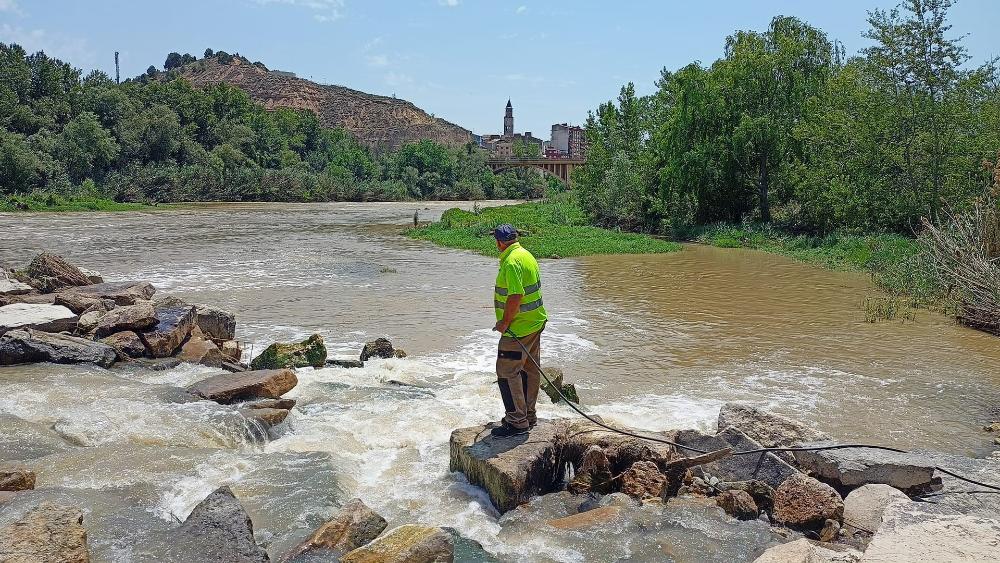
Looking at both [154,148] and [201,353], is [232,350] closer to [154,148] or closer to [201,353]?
[201,353]

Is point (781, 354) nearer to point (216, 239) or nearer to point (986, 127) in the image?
point (986, 127)

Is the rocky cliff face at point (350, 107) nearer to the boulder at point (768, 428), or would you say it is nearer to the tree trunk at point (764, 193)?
the tree trunk at point (764, 193)

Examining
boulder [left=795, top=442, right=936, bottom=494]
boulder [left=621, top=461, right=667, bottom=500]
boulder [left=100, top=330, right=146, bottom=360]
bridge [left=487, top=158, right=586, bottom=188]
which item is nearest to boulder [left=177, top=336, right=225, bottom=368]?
boulder [left=100, top=330, right=146, bottom=360]

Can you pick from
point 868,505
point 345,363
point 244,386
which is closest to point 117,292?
point 345,363

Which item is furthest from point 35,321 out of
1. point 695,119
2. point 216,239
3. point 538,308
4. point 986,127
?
point 695,119

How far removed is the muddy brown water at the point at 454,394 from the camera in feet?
19.7

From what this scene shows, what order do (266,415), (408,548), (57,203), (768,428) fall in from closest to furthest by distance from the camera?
(408,548) → (768,428) → (266,415) → (57,203)

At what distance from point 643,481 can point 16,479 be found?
16.9 feet

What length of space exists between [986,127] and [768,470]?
2457cm

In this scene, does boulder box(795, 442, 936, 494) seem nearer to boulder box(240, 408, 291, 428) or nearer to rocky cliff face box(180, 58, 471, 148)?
Answer: boulder box(240, 408, 291, 428)

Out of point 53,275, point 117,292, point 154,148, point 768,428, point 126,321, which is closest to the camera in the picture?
point 768,428

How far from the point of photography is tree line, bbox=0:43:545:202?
61688 mm

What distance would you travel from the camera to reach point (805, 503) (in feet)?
19.2

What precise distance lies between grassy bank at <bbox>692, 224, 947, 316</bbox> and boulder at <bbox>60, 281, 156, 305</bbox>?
15.5 m
